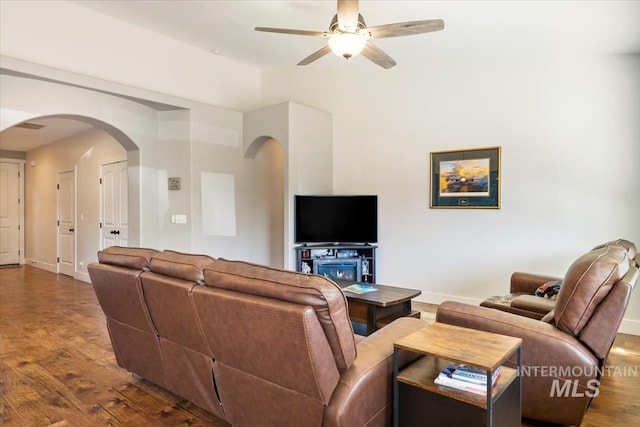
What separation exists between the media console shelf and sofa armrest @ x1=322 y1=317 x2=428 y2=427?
10.6ft

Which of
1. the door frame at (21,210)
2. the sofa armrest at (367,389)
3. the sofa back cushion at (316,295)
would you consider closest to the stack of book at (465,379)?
the sofa armrest at (367,389)

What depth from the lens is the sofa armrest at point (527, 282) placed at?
3498 mm

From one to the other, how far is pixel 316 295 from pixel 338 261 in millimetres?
3672

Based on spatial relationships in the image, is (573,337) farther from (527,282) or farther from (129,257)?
(129,257)

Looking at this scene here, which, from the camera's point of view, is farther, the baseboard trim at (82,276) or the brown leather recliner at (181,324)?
the baseboard trim at (82,276)

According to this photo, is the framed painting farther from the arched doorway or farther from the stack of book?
the arched doorway

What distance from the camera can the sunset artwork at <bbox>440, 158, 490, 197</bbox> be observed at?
4.57 m

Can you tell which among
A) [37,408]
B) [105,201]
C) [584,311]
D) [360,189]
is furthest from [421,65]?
[105,201]

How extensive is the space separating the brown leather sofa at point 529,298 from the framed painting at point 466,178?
3.88ft

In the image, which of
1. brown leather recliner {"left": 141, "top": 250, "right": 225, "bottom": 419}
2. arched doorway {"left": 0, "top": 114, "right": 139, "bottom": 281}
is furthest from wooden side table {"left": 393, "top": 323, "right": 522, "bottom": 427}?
arched doorway {"left": 0, "top": 114, "right": 139, "bottom": 281}

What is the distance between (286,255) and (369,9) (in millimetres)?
3089

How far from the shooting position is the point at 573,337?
6.65ft

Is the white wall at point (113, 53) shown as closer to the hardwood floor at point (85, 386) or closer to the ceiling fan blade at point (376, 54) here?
the hardwood floor at point (85, 386)

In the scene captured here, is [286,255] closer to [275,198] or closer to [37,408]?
[275,198]
